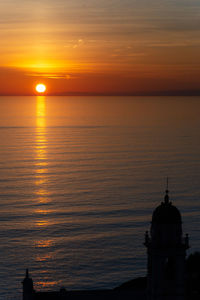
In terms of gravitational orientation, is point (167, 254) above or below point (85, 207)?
below

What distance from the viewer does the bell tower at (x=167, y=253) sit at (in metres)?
29.9

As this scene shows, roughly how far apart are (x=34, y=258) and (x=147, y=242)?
29.0 metres

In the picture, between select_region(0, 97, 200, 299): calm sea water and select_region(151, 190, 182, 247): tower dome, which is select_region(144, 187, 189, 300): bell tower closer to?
select_region(151, 190, 182, 247): tower dome

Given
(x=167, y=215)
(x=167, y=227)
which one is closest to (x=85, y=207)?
(x=167, y=215)

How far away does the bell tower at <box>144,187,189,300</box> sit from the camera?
98.1ft

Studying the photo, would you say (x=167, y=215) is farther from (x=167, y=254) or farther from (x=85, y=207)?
(x=85, y=207)

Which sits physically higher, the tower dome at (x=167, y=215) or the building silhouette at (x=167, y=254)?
the tower dome at (x=167, y=215)

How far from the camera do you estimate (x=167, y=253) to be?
2991 centimetres

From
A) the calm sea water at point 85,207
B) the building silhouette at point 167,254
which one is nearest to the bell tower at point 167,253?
the building silhouette at point 167,254

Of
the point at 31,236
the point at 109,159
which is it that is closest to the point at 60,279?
the point at 31,236

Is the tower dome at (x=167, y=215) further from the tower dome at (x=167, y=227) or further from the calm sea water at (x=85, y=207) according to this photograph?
the calm sea water at (x=85, y=207)

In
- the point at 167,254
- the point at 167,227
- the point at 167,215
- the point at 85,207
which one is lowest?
the point at 167,254

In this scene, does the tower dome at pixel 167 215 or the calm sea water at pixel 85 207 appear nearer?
the tower dome at pixel 167 215

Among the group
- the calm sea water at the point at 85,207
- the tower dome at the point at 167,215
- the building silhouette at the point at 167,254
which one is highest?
the calm sea water at the point at 85,207
